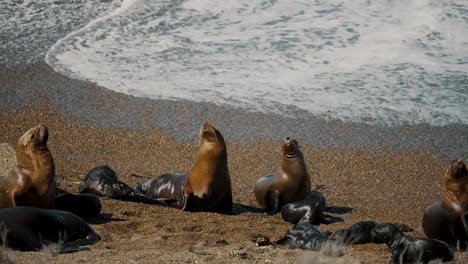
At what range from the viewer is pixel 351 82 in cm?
1186

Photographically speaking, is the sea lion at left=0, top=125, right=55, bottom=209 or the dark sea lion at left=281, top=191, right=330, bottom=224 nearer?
the sea lion at left=0, top=125, right=55, bottom=209

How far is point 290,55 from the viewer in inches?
508

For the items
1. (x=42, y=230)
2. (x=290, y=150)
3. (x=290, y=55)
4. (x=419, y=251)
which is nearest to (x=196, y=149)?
(x=290, y=150)

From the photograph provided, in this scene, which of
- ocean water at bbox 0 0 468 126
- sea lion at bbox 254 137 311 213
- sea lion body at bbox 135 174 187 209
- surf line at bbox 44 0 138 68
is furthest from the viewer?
surf line at bbox 44 0 138 68

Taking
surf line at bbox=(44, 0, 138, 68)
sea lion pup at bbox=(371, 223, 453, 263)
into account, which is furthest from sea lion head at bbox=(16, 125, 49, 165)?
surf line at bbox=(44, 0, 138, 68)

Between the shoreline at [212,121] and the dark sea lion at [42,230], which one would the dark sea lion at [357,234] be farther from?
the shoreline at [212,121]

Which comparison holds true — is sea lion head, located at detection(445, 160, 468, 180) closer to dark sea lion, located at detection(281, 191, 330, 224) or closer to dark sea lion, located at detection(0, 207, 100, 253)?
dark sea lion, located at detection(281, 191, 330, 224)

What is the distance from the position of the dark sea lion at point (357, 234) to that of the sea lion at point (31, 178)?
2163mm

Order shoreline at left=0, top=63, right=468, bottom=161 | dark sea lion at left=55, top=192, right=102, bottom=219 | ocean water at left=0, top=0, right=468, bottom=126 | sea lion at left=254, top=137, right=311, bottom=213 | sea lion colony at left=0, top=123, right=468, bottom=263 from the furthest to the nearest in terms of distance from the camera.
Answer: ocean water at left=0, top=0, right=468, bottom=126, shoreline at left=0, top=63, right=468, bottom=161, sea lion at left=254, top=137, right=311, bottom=213, dark sea lion at left=55, top=192, right=102, bottom=219, sea lion colony at left=0, top=123, right=468, bottom=263

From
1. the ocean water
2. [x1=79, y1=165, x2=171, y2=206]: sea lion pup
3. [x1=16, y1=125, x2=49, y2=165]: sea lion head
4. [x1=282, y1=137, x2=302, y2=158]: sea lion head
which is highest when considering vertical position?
[x1=16, y1=125, x2=49, y2=165]: sea lion head

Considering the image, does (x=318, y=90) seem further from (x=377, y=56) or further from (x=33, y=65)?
(x=33, y=65)

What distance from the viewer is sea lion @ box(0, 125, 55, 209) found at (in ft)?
23.1

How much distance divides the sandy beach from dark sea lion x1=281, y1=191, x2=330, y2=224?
14 centimetres

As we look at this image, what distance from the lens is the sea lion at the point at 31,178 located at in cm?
703
